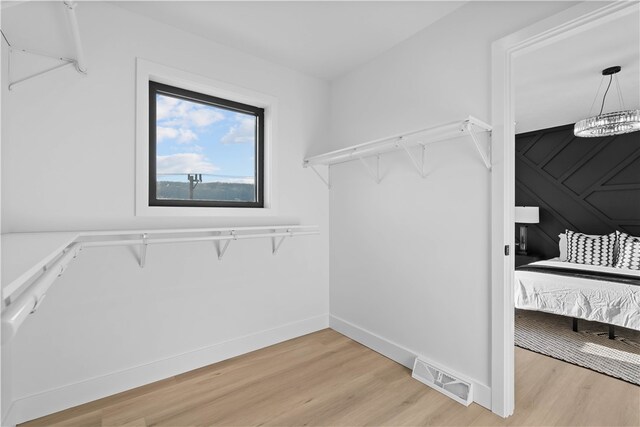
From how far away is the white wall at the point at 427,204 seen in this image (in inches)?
71.2

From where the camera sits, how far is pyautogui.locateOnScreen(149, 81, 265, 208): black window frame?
209 centimetres

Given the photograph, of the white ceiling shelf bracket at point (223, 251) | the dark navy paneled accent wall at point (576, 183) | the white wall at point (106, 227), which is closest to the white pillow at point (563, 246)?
the dark navy paneled accent wall at point (576, 183)

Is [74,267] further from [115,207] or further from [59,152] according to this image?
[59,152]

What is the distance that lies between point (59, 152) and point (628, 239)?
5.31m

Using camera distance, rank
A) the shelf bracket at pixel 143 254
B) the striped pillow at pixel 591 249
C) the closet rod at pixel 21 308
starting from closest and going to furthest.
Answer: the closet rod at pixel 21 308 → the shelf bracket at pixel 143 254 → the striped pillow at pixel 591 249

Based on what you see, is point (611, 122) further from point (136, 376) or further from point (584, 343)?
point (136, 376)

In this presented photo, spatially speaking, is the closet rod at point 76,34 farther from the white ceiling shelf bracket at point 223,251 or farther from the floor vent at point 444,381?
the floor vent at point 444,381

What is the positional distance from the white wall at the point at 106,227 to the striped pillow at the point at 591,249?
3.83 meters

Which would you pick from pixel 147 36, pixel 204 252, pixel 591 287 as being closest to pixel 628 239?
pixel 591 287

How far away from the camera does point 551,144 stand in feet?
14.2

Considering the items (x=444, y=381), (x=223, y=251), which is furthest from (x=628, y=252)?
(x=223, y=251)

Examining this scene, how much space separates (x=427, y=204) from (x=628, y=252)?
301 centimetres

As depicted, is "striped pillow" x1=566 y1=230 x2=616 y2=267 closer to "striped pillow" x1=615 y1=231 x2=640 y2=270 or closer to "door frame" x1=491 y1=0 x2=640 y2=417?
"striped pillow" x1=615 y1=231 x2=640 y2=270

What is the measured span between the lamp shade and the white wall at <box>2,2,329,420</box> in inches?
146
